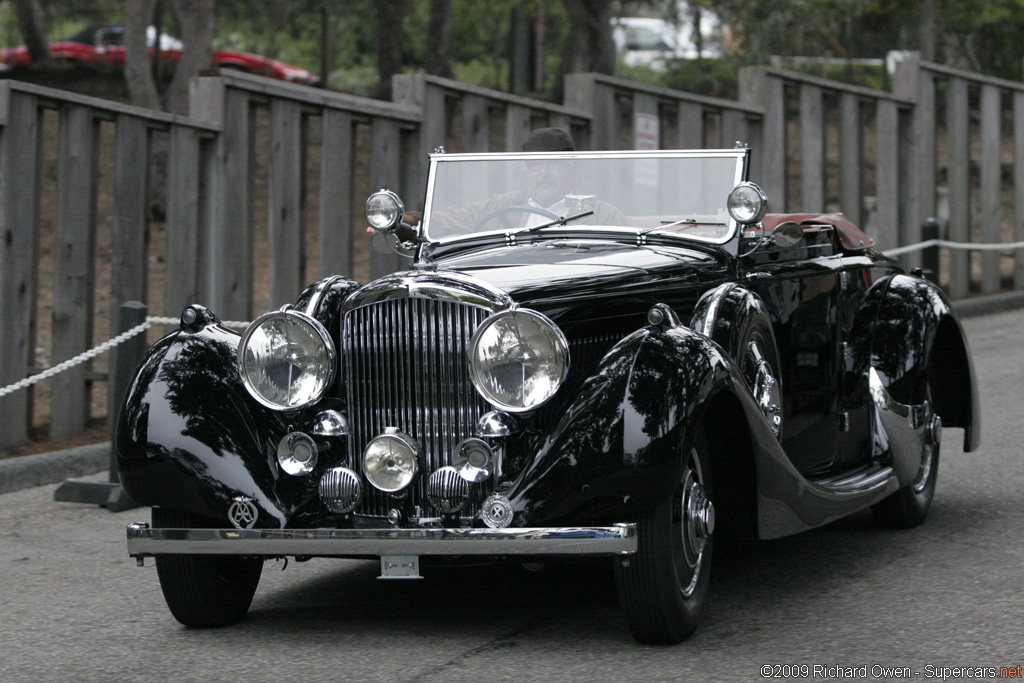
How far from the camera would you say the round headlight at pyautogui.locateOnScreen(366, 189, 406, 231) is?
245 inches

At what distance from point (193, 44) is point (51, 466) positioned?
35.7 ft

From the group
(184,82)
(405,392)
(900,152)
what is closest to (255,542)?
(405,392)

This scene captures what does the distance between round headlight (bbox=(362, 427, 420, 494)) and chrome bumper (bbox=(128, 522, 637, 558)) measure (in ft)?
0.81

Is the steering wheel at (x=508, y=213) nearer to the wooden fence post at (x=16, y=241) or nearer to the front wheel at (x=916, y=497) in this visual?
the front wheel at (x=916, y=497)

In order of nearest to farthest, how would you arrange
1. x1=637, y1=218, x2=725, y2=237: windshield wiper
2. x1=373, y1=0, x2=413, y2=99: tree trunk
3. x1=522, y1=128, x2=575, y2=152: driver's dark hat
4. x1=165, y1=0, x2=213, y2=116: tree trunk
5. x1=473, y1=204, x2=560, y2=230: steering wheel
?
1. x1=637, y1=218, x2=725, y2=237: windshield wiper
2. x1=473, y1=204, x2=560, y2=230: steering wheel
3. x1=522, y1=128, x2=575, y2=152: driver's dark hat
4. x1=165, y1=0, x2=213, y2=116: tree trunk
5. x1=373, y1=0, x2=413, y2=99: tree trunk

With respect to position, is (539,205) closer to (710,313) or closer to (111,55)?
(710,313)

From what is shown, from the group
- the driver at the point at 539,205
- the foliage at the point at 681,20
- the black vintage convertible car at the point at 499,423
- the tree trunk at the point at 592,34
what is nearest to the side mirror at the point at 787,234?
the black vintage convertible car at the point at 499,423

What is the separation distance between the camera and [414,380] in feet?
15.5

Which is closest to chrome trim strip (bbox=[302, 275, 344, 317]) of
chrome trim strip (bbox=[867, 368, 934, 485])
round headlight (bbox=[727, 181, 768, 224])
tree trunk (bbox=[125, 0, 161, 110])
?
round headlight (bbox=[727, 181, 768, 224])

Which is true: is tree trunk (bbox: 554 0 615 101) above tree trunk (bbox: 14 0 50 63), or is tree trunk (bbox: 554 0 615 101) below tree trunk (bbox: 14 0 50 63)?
below

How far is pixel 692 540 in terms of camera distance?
464 cm

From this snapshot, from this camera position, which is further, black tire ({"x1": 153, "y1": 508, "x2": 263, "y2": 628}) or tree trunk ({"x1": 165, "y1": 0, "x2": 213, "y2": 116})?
tree trunk ({"x1": 165, "y1": 0, "x2": 213, "y2": 116})

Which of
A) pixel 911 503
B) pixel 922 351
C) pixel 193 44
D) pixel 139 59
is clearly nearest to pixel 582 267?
pixel 922 351

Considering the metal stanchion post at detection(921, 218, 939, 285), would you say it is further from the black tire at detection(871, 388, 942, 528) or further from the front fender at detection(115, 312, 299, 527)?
the front fender at detection(115, 312, 299, 527)
